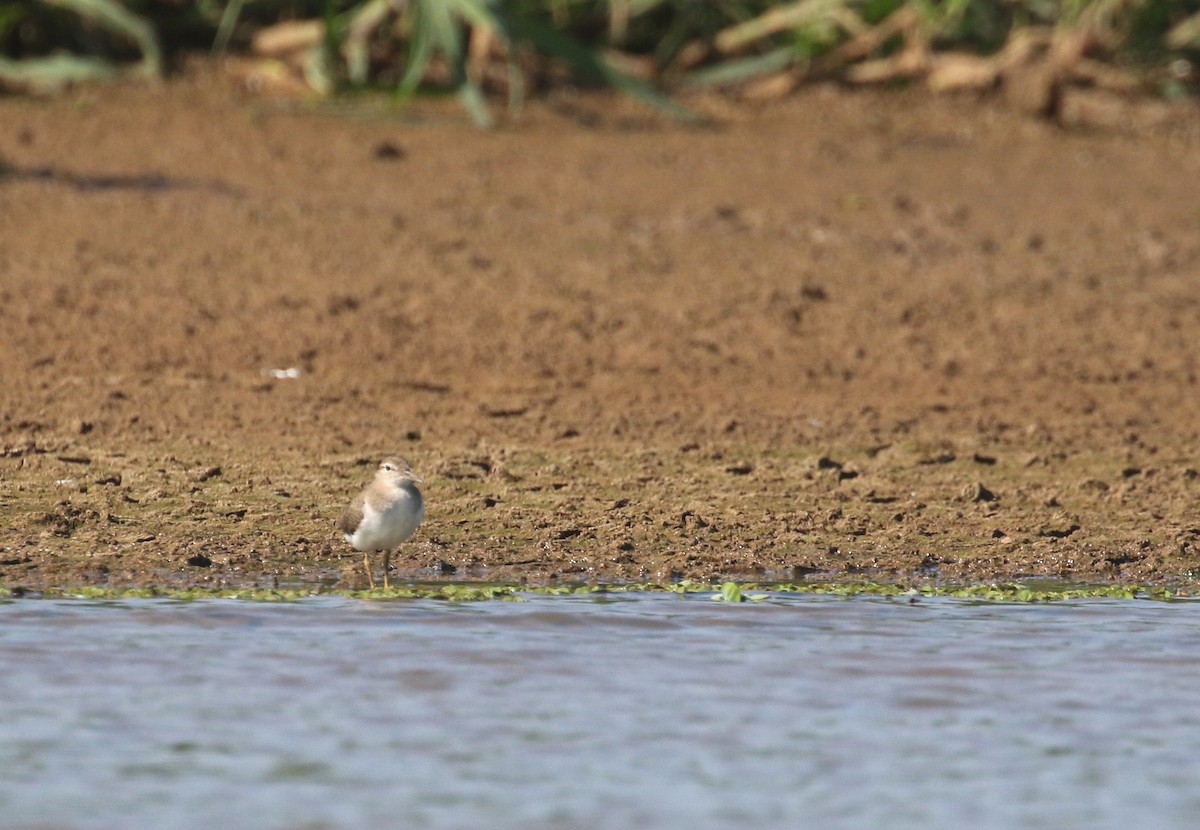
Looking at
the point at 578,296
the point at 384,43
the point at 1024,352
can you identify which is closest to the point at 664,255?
the point at 578,296

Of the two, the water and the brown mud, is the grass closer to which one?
the brown mud

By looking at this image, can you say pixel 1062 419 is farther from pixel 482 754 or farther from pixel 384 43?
pixel 384 43

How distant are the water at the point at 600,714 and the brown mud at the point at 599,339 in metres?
0.71

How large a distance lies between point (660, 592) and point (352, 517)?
112 cm

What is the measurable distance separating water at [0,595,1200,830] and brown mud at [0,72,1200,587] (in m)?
0.71

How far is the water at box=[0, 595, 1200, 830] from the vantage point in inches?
226

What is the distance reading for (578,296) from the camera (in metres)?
11.5

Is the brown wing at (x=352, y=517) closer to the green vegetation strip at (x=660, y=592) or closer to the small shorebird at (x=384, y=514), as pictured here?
the small shorebird at (x=384, y=514)

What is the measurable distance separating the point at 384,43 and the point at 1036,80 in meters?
4.26

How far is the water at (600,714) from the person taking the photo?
5730mm

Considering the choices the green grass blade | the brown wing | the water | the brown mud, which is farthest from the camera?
the green grass blade

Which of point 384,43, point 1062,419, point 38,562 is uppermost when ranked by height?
point 384,43

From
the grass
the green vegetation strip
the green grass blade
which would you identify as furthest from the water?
the green grass blade

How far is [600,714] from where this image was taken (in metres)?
6.60
